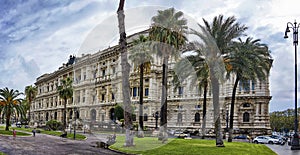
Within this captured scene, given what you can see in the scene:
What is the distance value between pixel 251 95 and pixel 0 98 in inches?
1735

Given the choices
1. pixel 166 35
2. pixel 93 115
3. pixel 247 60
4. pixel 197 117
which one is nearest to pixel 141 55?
pixel 166 35

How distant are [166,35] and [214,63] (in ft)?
26.6

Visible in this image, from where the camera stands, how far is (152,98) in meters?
63.2

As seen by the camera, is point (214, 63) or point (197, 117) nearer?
point (214, 63)

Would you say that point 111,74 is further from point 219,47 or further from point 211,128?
point 219,47

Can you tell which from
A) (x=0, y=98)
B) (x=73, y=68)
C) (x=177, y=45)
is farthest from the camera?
(x=73, y=68)

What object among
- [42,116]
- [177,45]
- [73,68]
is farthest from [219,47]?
[42,116]

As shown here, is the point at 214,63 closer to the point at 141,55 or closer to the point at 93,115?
the point at 141,55

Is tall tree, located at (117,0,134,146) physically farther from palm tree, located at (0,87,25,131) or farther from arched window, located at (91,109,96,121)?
arched window, located at (91,109,96,121)

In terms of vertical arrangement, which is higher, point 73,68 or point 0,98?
point 73,68

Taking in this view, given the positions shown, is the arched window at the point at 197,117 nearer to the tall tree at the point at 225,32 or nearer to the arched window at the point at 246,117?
the arched window at the point at 246,117

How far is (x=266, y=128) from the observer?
52.9 metres

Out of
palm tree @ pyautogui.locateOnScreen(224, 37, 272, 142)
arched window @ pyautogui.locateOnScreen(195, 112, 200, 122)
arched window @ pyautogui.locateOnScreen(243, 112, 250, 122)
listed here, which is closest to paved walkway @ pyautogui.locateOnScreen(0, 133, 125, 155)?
palm tree @ pyautogui.locateOnScreen(224, 37, 272, 142)

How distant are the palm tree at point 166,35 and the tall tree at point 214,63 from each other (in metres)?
4.82
